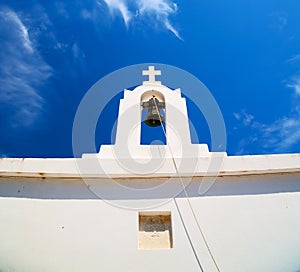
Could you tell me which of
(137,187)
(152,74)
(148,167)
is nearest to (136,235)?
(137,187)

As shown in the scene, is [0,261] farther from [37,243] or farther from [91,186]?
[91,186]

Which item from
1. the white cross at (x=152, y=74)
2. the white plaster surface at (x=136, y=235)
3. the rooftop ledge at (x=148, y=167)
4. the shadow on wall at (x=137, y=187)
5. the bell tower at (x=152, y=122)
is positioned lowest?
the white plaster surface at (x=136, y=235)

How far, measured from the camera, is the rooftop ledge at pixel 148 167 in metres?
3.22

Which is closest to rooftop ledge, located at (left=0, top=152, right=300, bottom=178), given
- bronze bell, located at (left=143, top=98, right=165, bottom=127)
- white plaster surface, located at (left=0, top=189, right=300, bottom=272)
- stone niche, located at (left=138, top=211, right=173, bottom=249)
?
white plaster surface, located at (left=0, top=189, right=300, bottom=272)

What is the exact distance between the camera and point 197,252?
2.82 m

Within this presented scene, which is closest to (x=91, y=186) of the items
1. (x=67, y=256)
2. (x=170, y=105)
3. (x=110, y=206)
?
(x=110, y=206)

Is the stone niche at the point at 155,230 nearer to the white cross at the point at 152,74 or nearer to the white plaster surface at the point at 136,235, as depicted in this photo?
the white plaster surface at the point at 136,235

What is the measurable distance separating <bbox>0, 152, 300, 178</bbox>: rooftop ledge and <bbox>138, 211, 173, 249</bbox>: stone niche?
1.58ft

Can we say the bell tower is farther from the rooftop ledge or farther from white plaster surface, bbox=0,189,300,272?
white plaster surface, bbox=0,189,300,272

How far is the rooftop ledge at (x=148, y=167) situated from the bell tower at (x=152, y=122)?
0.34 meters

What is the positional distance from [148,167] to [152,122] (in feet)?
5.04

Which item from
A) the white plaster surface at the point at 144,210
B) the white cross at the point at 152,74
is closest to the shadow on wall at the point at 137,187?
the white plaster surface at the point at 144,210

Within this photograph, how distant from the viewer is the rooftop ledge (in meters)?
3.22

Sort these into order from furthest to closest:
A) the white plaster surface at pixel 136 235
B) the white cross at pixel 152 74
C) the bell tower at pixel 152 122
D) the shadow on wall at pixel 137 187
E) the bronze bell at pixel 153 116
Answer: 1. the white cross at pixel 152 74
2. the bronze bell at pixel 153 116
3. the bell tower at pixel 152 122
4. the shadow on wall at pixel 137 187
5. the white plaster surface at pixel 136 235
